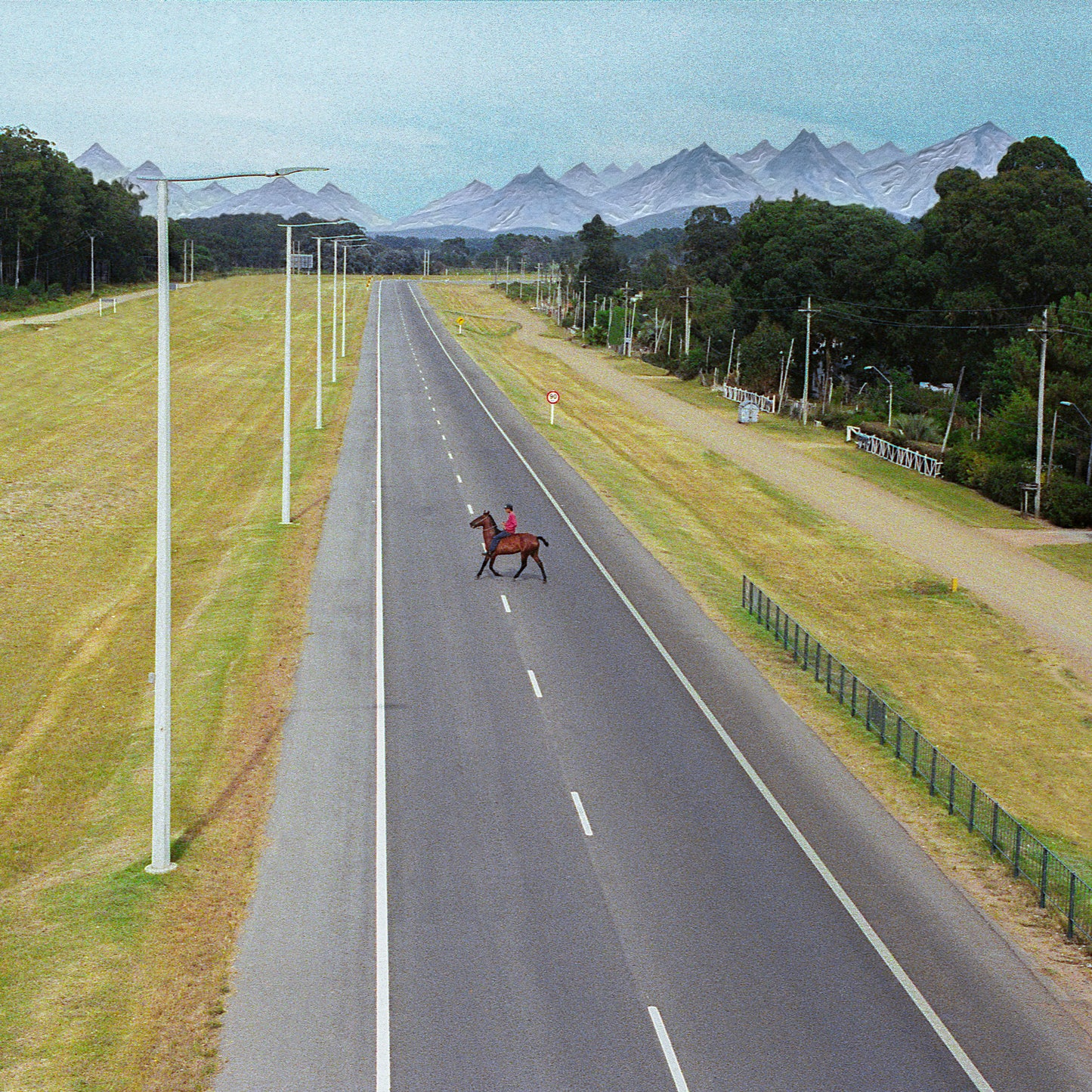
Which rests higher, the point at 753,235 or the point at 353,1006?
the point at 753,235

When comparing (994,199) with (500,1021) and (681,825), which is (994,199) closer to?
(681,825)

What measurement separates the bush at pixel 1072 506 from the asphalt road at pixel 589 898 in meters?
37.6

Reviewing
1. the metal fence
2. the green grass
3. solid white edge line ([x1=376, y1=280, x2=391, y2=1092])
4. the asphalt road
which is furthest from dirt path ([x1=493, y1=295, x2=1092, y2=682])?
solid white edge line ([x1=376, y1=280, x2=391, y2=1092])

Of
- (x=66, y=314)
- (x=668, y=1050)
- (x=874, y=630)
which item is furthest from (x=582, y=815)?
(x=66, y=314)

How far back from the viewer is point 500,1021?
674 inches

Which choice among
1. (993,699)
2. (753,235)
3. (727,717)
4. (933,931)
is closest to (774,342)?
(753,235)

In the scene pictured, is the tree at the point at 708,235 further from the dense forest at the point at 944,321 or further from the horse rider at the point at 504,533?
the horse rider at the point at 504,533

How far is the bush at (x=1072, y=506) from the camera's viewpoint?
66.8 m

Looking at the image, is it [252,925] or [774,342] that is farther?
[774,342]

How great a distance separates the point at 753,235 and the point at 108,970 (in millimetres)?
129454

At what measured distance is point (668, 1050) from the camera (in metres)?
16.6

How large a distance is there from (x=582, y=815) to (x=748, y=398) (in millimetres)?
90139

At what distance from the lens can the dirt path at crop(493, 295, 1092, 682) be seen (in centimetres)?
4725

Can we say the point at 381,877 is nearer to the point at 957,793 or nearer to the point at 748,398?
the point at 957,793
